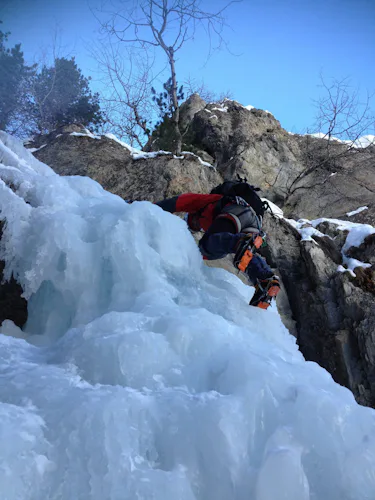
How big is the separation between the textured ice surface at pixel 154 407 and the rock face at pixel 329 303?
384 cm

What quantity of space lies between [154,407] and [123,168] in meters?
6.52

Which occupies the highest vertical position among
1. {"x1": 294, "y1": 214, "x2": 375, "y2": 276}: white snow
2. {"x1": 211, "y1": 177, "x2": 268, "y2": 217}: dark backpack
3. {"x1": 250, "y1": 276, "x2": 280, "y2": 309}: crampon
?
{"x1": 294, "y1": 214, "x2": 375, "y2": 276}: white snow

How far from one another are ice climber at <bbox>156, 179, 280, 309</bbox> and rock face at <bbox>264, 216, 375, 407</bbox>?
2.89 metres

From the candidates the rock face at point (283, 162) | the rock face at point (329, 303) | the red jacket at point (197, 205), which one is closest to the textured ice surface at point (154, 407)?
the red jacket at point (197, 205)

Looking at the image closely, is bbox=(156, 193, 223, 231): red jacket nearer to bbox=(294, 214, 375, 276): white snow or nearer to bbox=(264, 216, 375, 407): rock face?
bbox=(264, 216, 375, 407): rock face

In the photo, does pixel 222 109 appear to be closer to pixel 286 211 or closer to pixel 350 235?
pixel 286 211

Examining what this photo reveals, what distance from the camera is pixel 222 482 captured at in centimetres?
130

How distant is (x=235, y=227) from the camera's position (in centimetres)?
368

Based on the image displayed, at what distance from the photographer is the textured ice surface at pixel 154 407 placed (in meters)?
1.24

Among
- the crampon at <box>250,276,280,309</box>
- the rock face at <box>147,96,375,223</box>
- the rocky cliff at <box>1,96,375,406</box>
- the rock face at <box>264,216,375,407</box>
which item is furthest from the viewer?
the rock face at <box>147,96,375,223</box>

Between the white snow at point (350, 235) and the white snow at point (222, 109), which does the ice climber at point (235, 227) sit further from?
the white snow at point (222, 109)

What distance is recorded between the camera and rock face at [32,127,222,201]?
23.2 feet

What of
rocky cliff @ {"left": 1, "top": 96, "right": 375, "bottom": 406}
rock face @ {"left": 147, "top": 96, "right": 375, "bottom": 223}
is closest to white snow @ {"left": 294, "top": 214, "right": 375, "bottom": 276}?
rocky cliff @ {"left": 1, "top": 96, "right": 375, "bottom": 406}

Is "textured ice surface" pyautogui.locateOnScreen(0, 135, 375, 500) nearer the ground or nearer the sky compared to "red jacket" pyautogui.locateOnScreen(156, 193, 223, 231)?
nearer the ground
